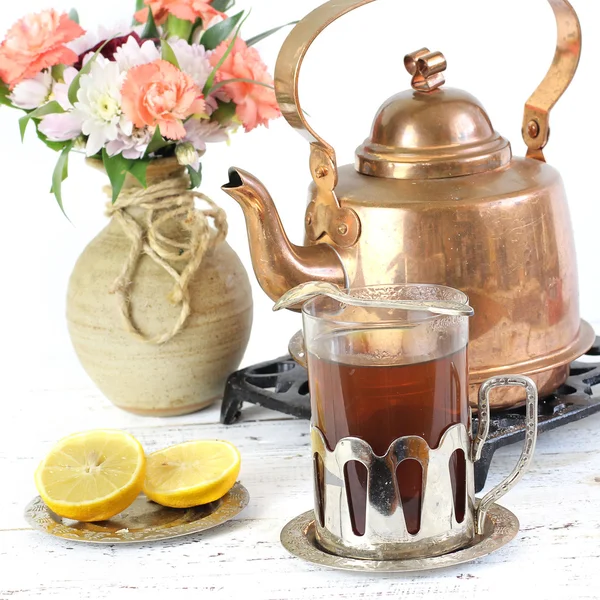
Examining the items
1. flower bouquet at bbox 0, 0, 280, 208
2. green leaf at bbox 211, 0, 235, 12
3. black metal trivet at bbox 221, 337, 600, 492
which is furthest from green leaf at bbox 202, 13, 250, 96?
black metal trivet at bbox 221, 337, 600, 492

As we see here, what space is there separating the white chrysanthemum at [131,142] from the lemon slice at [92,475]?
0.32 metres

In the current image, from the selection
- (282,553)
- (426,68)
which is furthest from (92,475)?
(426,68)

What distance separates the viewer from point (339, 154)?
5.61 feet

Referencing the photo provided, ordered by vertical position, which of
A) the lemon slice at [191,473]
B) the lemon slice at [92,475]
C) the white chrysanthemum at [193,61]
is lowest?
the lemon slice at [191,473]

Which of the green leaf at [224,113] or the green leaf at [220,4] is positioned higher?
the green leaf at [220,4]

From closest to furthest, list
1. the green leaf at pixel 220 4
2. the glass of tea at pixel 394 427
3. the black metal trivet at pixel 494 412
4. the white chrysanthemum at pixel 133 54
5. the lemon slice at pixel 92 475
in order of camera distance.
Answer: the glass of tea at pixel 394 427, the lemon slice at pixel 92 475, the black metal trivet at pixel 494 412, the white chrysanthemum at pixel 133 54, the green leaf at pixel 220 4

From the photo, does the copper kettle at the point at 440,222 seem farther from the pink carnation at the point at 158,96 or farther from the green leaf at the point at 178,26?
the green leaf at the point at 178,26

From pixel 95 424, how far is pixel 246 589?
45 centimetres

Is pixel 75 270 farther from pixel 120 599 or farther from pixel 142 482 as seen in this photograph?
pixel 120 599

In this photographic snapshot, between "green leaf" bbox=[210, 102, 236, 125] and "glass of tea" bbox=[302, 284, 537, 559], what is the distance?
41 centimetres

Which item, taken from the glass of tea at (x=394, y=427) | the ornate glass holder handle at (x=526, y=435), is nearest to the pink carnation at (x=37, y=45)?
the glass of tea at (x=394, y=427)

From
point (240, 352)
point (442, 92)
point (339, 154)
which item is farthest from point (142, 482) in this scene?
point (339, 154)

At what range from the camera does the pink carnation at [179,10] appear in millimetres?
1164

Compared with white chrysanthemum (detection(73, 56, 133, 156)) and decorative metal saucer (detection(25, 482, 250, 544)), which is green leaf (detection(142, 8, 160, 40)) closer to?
white chrysanthemum (detection(73, 56, 133, 156))
